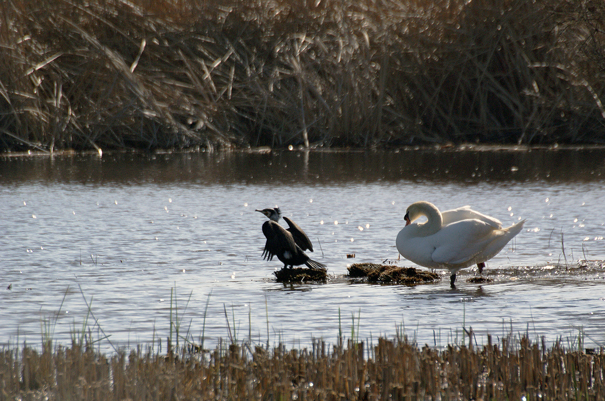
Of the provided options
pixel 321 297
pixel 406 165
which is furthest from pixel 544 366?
pixel 406 165

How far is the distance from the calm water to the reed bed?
246 centimetres

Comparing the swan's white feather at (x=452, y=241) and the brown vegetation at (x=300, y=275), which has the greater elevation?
the swan's white feather at (x=452, y=241)

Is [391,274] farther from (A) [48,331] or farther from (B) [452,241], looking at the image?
(A) [48,331]

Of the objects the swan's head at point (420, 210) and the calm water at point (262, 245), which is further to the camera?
the swan's head at point (420, 210)

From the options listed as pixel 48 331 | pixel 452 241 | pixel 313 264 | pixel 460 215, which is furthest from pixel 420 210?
pixel 48 331

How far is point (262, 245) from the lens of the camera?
9.94 meters

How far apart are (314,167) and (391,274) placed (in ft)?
35.3

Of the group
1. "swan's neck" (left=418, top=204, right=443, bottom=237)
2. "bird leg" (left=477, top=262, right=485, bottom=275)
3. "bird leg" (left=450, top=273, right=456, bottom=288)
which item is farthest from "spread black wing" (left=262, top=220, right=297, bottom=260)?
"bird leg" (left=477, top=262, right=485, bottom=275)

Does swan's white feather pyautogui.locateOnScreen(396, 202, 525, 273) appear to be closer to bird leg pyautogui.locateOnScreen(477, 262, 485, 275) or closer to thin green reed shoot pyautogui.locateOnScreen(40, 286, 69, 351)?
bird leg pyautogui.locateOnScreen(477, 262, 485, 275)

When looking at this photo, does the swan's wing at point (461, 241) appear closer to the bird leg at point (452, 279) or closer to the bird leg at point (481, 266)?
the bird leg at point (452, 279)

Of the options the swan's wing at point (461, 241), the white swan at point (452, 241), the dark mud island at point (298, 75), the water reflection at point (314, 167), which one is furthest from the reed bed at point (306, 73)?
the swan's wing at point (461, 241)

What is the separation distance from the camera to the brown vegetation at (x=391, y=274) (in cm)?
775

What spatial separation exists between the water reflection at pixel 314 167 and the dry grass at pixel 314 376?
11354 mm

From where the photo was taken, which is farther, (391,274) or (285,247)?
(285,247)
